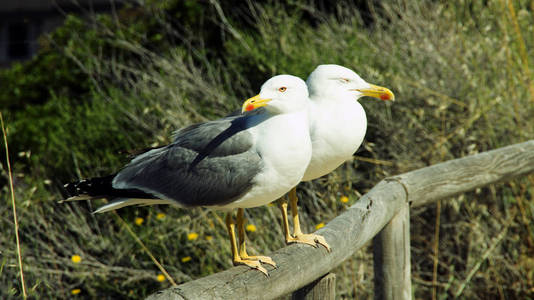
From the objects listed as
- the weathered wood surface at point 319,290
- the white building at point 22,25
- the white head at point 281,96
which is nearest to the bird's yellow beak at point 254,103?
the white head at point 281,96

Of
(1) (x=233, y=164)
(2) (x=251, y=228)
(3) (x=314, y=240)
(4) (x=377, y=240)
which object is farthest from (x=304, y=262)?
(2) (x=251, y=228)

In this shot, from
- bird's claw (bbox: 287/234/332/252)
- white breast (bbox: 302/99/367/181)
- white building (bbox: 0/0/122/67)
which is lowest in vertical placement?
white building (bbox: 0/0/122/67)

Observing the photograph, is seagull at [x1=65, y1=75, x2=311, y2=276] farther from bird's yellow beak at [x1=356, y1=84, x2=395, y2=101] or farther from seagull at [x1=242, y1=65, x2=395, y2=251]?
bird's yellow beak at [x1=356, y1=84, x2=395, y2=101]

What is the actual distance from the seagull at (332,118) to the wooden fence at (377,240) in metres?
0.12

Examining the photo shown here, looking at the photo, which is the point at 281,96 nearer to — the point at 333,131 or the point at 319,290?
the point at 333,131

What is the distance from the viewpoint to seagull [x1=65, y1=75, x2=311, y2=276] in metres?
1.82

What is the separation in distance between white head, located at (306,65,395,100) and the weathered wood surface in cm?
62

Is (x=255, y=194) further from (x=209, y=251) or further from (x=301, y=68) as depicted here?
(x=301, y=68)

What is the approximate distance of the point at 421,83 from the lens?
3.97 metres

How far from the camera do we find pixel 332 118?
211 centimetres

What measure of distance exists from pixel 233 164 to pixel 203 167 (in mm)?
140

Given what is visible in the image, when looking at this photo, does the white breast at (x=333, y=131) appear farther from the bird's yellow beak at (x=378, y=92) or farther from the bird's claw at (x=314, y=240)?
the bird's claw at (x=314, y=240)

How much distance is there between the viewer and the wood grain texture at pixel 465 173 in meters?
2.71

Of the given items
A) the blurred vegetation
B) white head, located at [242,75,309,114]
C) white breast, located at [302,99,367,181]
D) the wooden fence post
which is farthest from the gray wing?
the wooden fence post
